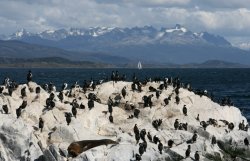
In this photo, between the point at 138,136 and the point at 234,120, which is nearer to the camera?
the point at 138,136

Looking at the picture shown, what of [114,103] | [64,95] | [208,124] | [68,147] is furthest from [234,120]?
[68,147]

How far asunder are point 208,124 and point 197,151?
667cm

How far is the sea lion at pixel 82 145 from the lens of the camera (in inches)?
1773

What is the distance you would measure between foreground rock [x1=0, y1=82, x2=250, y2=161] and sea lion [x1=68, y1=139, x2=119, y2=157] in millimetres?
523

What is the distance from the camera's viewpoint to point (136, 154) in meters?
45.2

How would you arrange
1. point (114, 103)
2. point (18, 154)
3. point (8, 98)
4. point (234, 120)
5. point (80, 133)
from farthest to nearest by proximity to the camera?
point (234, 120) → point (114, 103) → point (8, 98) → point (80, 133) → point (18, 154)

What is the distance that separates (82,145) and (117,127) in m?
6.79

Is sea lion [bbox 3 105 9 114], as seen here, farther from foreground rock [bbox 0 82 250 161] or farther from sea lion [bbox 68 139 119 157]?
sea lion [bbox 68 139 119 157]

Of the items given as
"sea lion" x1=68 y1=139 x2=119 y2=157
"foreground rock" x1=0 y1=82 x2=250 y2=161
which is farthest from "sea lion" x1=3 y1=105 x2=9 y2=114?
"sea lion" x1=68 y1=139 x2=119 y2=157

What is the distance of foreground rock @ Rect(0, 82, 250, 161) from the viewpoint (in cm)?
4503

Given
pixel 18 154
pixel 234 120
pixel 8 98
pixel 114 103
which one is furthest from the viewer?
pixel 234 120

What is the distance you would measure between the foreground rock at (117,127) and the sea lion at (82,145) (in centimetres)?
52

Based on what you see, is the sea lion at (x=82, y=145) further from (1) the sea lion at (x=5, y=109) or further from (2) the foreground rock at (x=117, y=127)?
(1) the sea lion at (x=5, y=109)

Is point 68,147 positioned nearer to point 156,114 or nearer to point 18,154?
point 18,154
